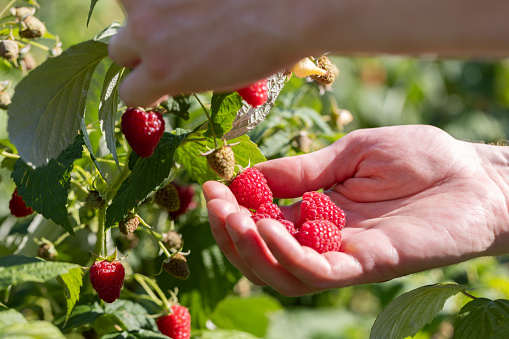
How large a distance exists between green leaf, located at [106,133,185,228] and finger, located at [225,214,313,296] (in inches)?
7.1

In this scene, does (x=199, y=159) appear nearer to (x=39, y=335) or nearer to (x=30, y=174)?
(x=30, y=174)

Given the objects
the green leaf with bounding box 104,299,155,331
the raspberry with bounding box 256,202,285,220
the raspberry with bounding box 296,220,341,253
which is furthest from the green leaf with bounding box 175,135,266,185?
the green leaf with bounding box 104,299,155,331

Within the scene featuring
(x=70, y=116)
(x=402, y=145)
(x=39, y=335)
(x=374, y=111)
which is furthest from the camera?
(x=374, y=111)

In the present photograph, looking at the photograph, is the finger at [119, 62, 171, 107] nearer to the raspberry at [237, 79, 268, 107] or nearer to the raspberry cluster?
the raspberry at [237, 79, 268, 107]

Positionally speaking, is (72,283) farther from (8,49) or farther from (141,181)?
(8,49)

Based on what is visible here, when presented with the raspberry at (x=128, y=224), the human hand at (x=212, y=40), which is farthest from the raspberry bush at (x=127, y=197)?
the human hand at (x=212, y=40)

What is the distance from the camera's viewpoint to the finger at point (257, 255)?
3.26 ft

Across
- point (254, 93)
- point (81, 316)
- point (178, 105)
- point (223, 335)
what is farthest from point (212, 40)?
point (223, 335)

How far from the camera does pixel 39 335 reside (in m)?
0.92

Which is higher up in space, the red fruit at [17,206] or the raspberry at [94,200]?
the raspberry at [94,200]

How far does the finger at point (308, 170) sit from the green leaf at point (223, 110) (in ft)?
0.72

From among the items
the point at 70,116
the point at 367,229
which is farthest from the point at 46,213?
the point at 367,229

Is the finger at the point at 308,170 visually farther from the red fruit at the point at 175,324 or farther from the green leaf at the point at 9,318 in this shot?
the green leaf at the point at 9,318

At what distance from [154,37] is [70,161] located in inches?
16.8
